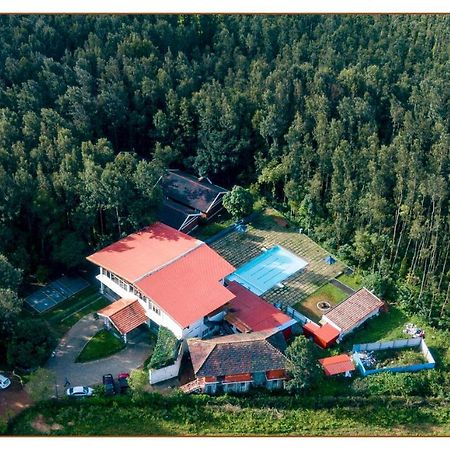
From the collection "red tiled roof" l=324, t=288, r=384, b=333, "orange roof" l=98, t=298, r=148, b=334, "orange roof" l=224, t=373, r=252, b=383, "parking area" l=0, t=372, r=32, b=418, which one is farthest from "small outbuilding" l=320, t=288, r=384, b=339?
"parking area" l=0, t=372, r=32, b=418

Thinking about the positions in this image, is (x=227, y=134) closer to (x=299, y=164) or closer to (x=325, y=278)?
(x=299, y=164)

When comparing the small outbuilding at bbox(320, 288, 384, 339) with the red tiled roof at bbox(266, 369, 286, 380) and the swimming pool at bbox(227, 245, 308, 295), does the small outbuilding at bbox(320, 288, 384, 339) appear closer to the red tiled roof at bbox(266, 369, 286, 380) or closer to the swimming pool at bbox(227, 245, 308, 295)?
the swimming pool at bbox(227, 245, 308, 295)

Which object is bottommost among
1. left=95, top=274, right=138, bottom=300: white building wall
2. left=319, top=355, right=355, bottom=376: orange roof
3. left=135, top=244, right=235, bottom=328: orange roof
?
left=319, top=355, right=355, bottom=376: orange roof

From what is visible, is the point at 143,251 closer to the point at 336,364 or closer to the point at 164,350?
the point at 164,350

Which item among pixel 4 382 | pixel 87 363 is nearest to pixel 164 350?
pixel 87 363

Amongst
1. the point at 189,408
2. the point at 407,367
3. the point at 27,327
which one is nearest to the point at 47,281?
the point at 27,327

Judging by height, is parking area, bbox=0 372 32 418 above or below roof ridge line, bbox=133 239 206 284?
below

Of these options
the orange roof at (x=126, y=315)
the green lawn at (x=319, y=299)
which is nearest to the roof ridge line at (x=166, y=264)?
the orange roof at (x=126, y=315)
